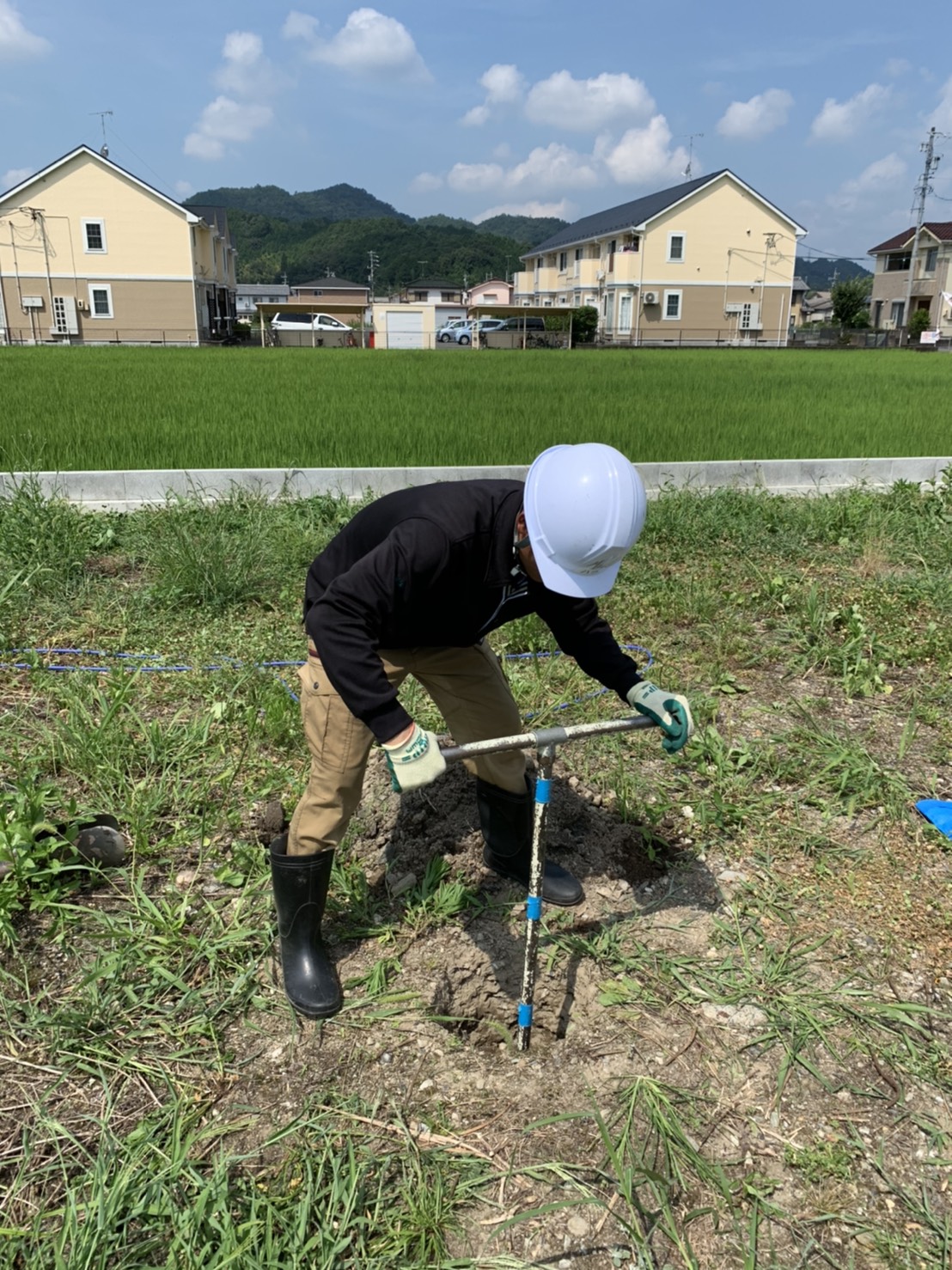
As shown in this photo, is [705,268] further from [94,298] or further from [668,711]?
[668,711]

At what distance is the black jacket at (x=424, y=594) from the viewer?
185 centimetres

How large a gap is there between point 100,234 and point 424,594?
36737mm

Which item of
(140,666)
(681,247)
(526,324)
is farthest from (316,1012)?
(681,247)

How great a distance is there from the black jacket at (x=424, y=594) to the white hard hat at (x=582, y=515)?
141 mm

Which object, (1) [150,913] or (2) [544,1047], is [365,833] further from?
(2) [544,1047]

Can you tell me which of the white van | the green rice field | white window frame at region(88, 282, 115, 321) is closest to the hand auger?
the green rice field

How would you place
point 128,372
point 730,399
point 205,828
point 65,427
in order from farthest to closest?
point 128,372
point 730,399
point 65,427
point 205,828

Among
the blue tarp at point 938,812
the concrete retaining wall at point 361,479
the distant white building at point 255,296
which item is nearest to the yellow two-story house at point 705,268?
the concrete retaining wall at point 361,479

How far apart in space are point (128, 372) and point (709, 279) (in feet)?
113

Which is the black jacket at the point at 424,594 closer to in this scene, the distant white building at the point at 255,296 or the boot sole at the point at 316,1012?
the boot sole at the point at 316,1012

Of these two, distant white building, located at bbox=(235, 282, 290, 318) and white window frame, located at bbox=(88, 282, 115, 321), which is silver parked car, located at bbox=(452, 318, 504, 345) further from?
distant white building, located at bbox=(235, 282, 290, 318)

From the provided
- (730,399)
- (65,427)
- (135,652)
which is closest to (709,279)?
(730,399)

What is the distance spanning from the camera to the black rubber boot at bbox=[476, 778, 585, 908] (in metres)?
2.56

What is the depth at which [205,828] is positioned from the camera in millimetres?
2750
